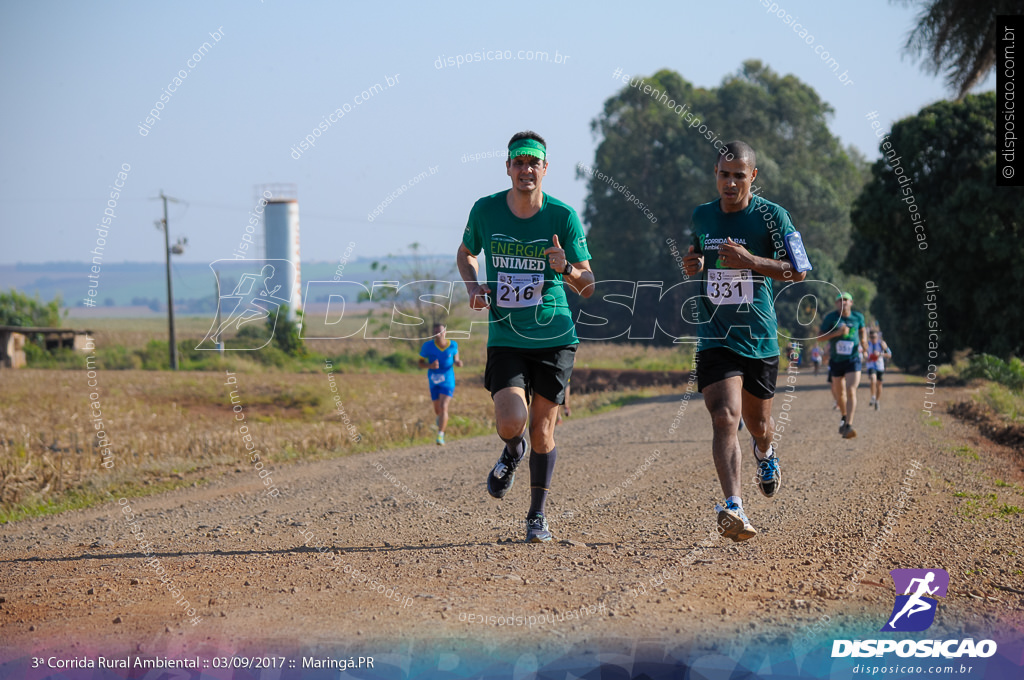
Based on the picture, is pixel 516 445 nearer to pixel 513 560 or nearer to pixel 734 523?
pixel 513 560

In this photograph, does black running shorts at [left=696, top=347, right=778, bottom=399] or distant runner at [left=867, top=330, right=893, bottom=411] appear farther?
distant runner at [left=867, top=330, right=893, bottom=411]

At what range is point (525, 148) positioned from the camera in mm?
5758

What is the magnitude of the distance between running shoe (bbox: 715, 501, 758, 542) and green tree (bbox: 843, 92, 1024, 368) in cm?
2239

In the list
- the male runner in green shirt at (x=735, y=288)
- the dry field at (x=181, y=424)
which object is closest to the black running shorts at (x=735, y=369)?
the male runner in green shirt at (x=735, y=288)

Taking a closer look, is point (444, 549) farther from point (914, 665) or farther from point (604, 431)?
point (604, 431)

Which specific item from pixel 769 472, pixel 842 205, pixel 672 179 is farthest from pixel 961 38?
pixel 842 205

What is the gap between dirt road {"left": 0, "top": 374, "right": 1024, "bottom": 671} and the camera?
401 centimetres

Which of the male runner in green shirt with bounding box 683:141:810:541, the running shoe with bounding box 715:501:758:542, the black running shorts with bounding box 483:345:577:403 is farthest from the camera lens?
the black running shorts with bounding box 483:345:577:403

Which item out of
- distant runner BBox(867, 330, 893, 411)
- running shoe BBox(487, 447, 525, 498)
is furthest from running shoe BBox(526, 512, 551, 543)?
distant runner BBox(867, 330, 893, 411)

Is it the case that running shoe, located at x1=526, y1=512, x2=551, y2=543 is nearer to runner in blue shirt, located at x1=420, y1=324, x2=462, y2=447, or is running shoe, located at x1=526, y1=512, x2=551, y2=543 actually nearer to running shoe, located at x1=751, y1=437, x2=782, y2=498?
running shoe, located at x1=751, y1=437, x2=782, y2=498

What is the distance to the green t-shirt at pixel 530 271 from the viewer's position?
5.87 metres

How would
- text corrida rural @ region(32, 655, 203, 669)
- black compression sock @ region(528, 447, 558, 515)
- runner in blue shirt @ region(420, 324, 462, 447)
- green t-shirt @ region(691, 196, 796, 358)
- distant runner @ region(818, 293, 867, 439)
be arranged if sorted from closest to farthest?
text corrida rural @ region(32, 655, 203, 669) < green t-shirt @ region(691, 196, 796, 358) < black compression sock @ region(528, 447, 558, 515) < distant runner @ region(818, 293, 867, 439) < runner in blue shirt @ region(420, 324, 462, 447)

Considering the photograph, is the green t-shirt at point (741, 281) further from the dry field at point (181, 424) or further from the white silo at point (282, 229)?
the white silo at point (282, 229)

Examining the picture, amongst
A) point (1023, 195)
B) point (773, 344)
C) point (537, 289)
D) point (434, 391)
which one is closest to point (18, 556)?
point (537, 289)
